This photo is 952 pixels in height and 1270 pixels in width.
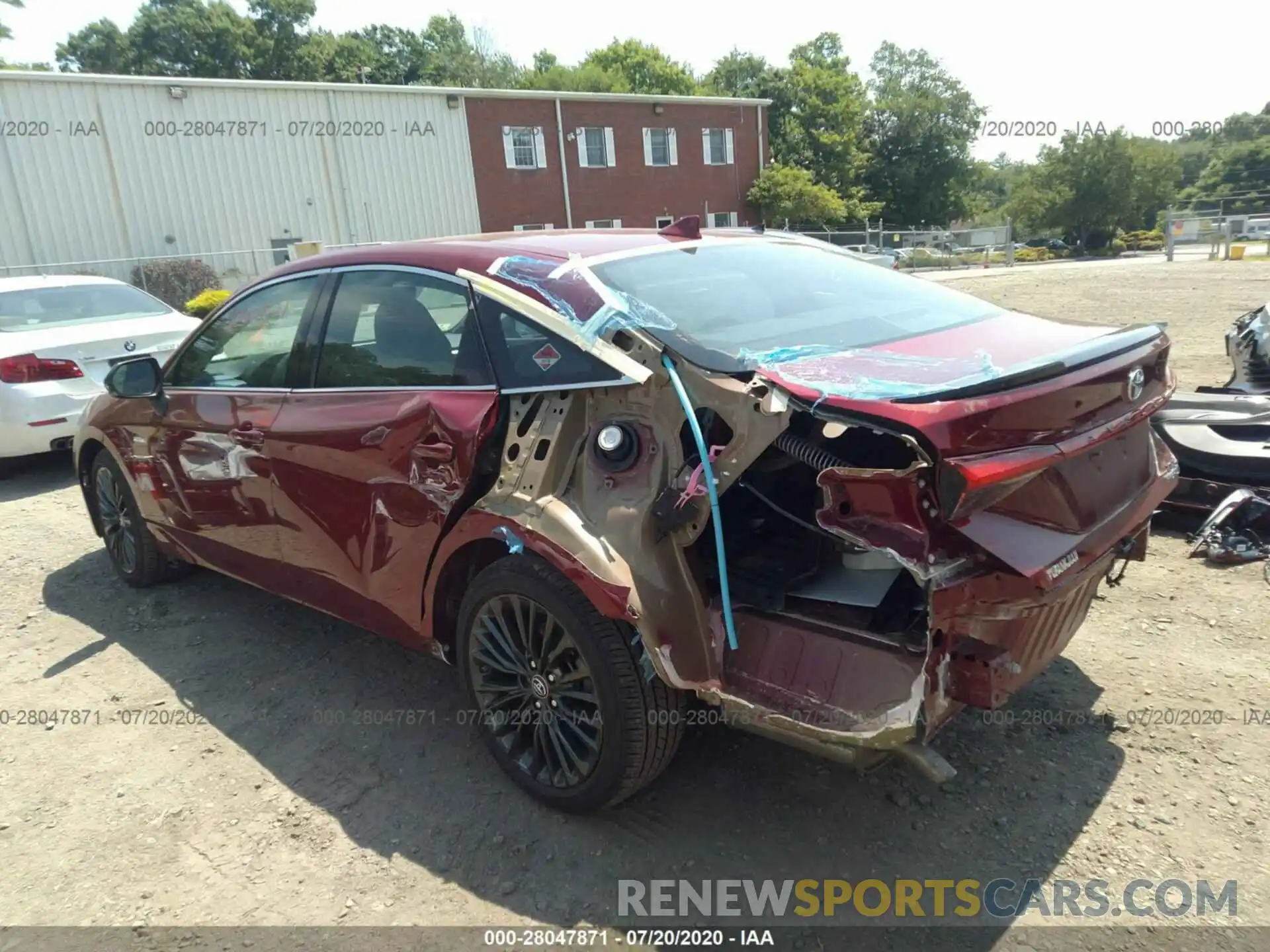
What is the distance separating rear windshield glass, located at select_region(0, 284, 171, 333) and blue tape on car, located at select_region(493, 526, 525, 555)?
21.5 feet

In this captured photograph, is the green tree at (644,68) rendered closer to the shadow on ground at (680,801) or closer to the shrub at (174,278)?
the shrub at (174,278)

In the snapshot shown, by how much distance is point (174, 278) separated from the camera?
2127 cm

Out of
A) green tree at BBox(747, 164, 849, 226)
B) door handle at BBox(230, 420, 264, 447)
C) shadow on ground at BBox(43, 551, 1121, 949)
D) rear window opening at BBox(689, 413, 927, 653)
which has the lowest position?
shadow on ground at BBox(43, 551, 1121, 949)

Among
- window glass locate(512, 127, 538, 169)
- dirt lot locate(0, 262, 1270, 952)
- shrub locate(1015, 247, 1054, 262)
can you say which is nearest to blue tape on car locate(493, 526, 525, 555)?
dirt lot locate(0, 262, 1270, 952)

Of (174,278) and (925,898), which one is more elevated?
(174,278)

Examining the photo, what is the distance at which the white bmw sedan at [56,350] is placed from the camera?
6.81 metres

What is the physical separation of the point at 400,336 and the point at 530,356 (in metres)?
0.68

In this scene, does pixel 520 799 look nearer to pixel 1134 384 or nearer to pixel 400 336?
pixel 400 336

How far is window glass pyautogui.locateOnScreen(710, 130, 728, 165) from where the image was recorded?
35438mm

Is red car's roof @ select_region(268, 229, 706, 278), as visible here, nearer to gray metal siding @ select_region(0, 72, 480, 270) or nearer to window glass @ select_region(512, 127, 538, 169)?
gray metal siding @ select_region(0, 72, 480, 270)

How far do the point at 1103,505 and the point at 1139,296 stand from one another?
50.9ft

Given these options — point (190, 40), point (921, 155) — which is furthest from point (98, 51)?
point (921, 155)

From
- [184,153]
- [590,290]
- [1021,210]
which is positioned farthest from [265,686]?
[1021,210]

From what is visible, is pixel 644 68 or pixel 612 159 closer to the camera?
pixel 612 159
